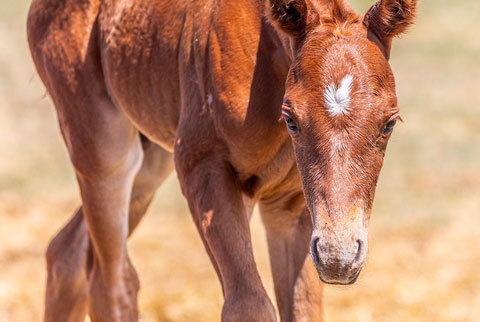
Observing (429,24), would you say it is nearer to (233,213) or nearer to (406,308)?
(406,308)

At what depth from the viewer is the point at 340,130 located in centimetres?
312

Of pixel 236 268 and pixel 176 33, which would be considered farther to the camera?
pixel 176 33

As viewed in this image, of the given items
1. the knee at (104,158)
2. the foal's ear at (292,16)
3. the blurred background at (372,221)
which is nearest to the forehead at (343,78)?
the foal's ear at (292,16)

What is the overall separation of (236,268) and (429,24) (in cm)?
1324

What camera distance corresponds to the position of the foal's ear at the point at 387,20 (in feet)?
11.3

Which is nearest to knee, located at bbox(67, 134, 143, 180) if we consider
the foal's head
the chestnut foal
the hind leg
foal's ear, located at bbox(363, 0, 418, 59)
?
the chestnut foal

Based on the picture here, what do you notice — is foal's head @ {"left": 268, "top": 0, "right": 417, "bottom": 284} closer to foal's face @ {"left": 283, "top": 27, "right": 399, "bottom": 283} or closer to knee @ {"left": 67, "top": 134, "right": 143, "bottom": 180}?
foal's face @ {"left": 283, "top": 27, "right": 399, "bottom": 283}

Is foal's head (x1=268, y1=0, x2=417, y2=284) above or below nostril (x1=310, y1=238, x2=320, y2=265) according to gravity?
above

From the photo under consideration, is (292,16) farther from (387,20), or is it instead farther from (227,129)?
(227,129)

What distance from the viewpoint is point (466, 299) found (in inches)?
271

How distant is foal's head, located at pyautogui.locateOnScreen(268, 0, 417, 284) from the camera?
10.00 ft

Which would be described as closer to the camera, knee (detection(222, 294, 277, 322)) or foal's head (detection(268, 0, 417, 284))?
foal's head (detection(268, 0, 417, 284))

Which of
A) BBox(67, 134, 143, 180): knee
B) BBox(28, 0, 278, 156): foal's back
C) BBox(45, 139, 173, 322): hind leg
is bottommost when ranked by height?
BBox(45, 139, 173, 322): hind leg

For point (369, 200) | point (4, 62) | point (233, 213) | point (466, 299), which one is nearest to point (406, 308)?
point (466, 299)
